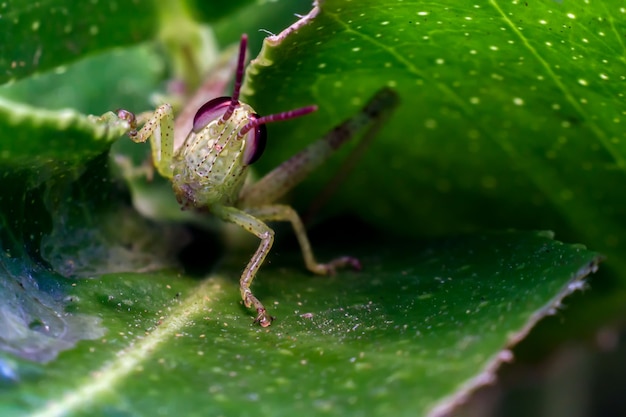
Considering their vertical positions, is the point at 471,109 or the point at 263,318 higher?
the point at 471,109

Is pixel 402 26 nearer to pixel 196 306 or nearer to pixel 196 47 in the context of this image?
pixel 196 306

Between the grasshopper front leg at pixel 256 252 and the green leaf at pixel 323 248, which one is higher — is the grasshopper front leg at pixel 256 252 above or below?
below

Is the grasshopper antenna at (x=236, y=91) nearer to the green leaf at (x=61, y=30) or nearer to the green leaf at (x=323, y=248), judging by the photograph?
the green leaf at (x=323, y=248)

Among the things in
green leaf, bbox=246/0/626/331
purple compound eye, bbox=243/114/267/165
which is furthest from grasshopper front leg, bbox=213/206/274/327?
green leaf, bbox=246/0/626/331

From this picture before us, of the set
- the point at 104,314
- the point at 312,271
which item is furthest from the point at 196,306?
the point at 312,271

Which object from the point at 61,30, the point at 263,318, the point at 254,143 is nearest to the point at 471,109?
the point at 254,143

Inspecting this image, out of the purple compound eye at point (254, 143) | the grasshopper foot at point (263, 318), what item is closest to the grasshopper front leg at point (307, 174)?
the purple compound eye at point (254, 143)

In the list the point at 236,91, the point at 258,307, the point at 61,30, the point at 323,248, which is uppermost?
the point at 61,30

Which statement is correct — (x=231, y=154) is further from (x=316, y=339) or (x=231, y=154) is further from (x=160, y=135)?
(x=316, y=339)
